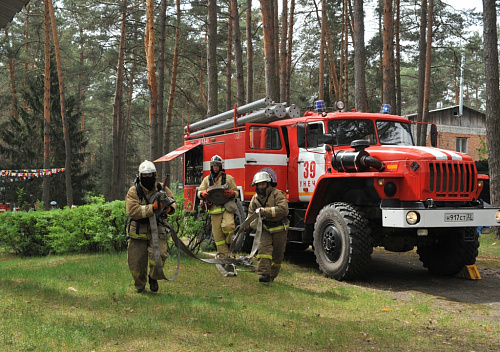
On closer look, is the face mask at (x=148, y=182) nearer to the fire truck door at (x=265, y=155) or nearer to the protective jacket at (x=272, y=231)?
the protective jacket at (x=272, y=231)

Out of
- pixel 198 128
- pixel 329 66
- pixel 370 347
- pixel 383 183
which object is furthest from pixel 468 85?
pixel 370 347

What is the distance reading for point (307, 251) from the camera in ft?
39.5

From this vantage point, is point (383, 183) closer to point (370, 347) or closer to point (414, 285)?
point (414, 285)

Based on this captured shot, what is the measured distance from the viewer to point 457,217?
7.34m

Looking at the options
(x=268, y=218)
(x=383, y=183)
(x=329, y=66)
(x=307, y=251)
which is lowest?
(x=307, y=251)

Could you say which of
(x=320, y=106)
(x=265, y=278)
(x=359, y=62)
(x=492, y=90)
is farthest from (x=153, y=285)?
(x=492, y=90)

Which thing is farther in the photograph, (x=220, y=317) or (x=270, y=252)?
(x=270, y=252)

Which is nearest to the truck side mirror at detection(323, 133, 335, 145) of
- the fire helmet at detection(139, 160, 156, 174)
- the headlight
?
the headlight

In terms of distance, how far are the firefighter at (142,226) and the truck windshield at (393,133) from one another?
441 cm

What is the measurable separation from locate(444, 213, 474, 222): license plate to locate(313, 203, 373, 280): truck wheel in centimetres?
119

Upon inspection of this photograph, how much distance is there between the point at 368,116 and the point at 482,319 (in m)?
4.45

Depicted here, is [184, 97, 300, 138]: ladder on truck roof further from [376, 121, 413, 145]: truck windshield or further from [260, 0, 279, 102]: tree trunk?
[260, 0, 279, 102]: tree trunk

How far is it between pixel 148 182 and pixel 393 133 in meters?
4.89

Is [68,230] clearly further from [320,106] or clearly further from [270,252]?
[320,106]
